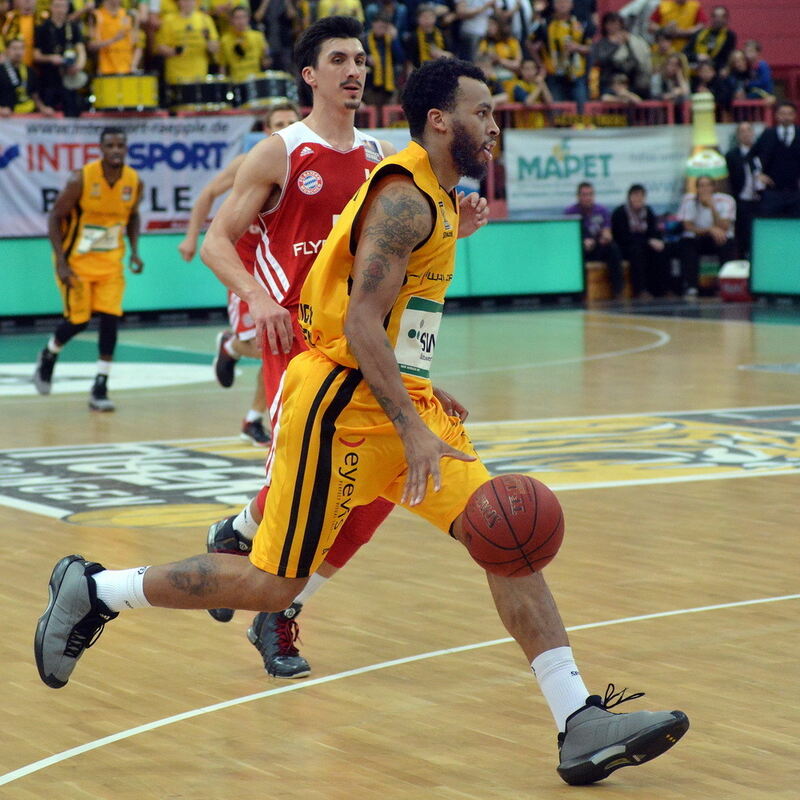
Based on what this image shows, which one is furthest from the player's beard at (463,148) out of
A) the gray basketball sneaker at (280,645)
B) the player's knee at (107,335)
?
the player's knee at (107,335)

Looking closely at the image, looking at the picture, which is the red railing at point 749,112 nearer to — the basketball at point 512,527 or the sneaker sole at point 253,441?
the sneaker sole at point 253,441

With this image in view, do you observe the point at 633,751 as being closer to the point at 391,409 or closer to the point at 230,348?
the point at 391,409

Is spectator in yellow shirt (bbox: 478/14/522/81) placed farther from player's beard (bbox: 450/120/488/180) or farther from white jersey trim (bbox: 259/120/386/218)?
player's beard (bbox: 450/120/488/180)

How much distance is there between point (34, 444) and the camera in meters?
10.9

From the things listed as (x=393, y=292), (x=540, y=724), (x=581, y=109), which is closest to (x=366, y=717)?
(x=540, y=724)

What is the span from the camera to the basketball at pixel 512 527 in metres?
4.30

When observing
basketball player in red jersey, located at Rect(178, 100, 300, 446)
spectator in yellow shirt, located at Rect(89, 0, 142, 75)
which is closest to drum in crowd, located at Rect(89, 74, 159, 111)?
spectator in yellow shirt, located at Rect(89, 0, 142, 75)

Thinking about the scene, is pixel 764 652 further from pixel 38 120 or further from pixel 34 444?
pixel 38 120

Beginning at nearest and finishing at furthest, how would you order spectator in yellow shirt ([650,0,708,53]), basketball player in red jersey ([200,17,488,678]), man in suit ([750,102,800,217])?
basketball player in red jersey ([200,17,488,678]) < man in suit ([750,102,800,217]) < spectator in yellow shirt ([650,0,708,53])

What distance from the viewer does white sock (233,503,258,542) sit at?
5.70 meters

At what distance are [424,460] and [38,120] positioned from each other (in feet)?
56.1

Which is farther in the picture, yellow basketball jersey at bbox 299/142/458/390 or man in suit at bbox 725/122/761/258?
man in suit at bbox 725/122/761/258

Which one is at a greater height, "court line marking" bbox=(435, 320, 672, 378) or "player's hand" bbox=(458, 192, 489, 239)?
"player's hand" bbox=(458, 192, 489, 239)

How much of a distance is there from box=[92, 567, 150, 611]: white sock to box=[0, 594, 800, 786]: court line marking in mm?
372
